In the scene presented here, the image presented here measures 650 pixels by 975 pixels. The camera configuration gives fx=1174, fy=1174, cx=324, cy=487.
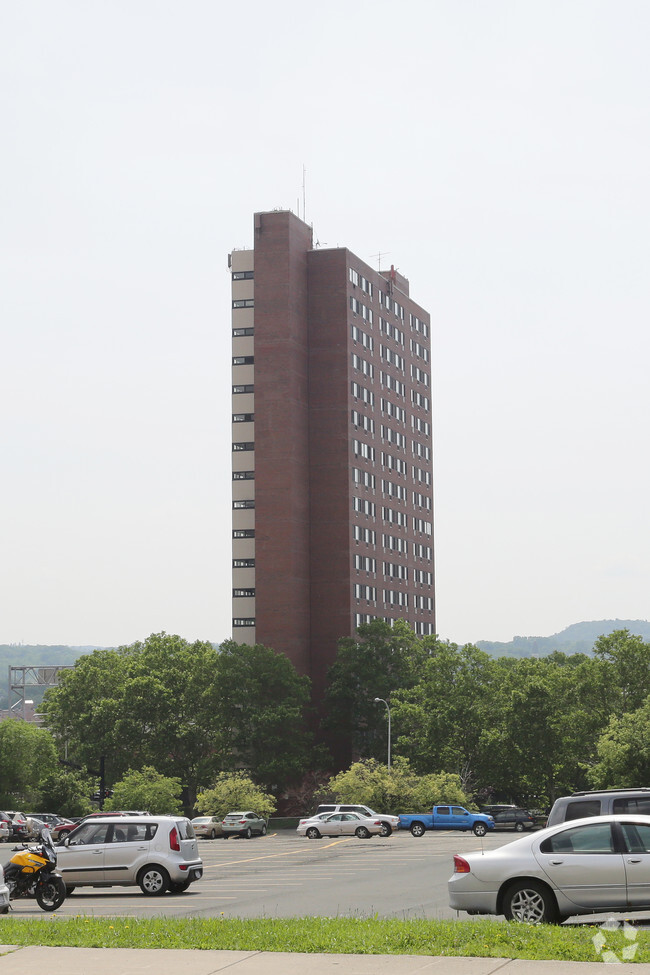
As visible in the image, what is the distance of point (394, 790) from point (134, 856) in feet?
193

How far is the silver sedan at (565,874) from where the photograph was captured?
17.0 metres

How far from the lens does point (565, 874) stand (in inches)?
676

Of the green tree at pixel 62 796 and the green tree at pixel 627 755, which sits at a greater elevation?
the green tree at pixel 627 755

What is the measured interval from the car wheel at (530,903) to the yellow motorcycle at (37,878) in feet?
33.8

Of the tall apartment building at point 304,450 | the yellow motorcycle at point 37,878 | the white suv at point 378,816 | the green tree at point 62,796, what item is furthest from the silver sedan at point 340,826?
the tall apartment building at point 304,450

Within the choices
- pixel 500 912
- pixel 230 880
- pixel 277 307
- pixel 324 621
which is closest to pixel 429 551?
pixel 324 621

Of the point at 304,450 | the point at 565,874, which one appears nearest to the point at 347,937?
the point at 565,874

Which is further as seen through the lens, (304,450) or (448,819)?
(304,450)

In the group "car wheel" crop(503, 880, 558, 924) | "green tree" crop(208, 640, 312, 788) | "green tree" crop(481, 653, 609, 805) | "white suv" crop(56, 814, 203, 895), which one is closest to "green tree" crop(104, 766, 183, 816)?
"green tree" crop(208, 640, 312, 788)

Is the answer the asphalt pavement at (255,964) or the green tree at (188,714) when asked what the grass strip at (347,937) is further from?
the green tree at (188,714)

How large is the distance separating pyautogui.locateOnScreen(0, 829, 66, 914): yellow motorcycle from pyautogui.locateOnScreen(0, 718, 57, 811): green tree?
76.9m

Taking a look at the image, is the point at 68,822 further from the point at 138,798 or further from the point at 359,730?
the point at 359,730

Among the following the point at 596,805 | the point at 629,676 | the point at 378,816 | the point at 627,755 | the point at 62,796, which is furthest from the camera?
the point at 62,796

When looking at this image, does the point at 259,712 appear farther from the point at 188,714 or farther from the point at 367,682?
the point at 367,682
